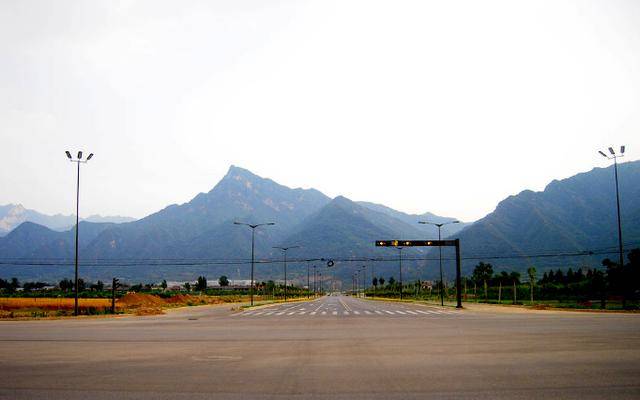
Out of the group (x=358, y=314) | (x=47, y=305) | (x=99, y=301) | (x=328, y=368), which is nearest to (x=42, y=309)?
(x=47, y=305)

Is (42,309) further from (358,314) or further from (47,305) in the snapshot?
(358,314)

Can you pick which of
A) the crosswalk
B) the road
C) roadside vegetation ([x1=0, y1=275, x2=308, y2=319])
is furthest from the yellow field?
the road

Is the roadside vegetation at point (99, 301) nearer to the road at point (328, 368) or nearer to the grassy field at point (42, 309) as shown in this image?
the grassy field at point (42, 309)

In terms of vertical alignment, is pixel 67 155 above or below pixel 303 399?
above

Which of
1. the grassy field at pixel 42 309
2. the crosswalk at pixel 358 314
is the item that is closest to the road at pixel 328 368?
the crosswalk at pixel 358 314

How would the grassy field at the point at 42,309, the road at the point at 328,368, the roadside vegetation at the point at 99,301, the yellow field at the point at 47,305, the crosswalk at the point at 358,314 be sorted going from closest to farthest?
the road at the point at 328,368
the crosswalk at the point at 358,314
the grassy field at the point at 42,309
the roadside vegetation at the point at 99,301
the yellow field at the point at 47,305

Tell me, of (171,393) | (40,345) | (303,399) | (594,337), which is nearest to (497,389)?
(303,399)

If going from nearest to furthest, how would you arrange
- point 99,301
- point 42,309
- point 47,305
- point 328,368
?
point 328,368, point 42,309, point 47,305, point 99,301

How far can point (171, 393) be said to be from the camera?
10.8m

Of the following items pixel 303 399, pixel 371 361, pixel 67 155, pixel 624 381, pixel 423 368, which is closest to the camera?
pixel 303 399

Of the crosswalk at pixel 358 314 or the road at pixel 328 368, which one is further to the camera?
the crosswalk at pixel 358 314

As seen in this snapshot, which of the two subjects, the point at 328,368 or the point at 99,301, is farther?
the point at 99,301

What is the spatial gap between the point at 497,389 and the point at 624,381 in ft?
10.1

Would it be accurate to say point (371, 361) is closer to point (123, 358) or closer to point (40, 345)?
point (123, 358)
